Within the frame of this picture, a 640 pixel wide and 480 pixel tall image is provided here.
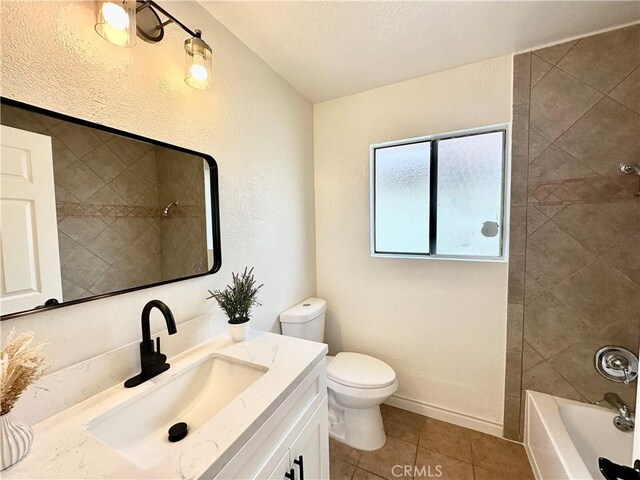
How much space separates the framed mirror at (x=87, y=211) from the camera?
0.70m

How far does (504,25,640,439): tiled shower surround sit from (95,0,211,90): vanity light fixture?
1.71 meters

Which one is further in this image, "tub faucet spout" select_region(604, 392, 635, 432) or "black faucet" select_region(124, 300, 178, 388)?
"tub faucet spout" select_region(604, 392, 635, 432)

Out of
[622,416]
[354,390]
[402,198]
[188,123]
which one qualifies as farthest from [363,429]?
[188,123]

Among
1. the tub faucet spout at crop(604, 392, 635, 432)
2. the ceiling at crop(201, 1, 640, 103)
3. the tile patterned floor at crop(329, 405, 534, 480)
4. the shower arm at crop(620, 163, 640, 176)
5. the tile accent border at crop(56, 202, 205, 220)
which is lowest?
the tile patterned floor at crop(329, 405, 534, 480)

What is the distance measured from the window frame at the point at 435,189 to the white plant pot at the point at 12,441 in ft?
5.86

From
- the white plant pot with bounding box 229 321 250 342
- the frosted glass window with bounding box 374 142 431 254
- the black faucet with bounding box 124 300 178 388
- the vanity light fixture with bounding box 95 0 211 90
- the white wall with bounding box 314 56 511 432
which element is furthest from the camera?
the frosted glass window with bounding box 374 142 431 254

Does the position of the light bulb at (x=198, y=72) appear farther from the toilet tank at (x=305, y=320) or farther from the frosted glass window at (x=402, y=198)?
the toilet tank at (x=305, y=320)

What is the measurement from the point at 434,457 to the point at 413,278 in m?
1.07

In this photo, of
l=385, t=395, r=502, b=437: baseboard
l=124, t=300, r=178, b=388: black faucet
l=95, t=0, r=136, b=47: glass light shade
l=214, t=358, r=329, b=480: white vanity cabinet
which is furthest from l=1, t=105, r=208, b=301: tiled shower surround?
l=385, t=395, r=502, b=437: baseboard

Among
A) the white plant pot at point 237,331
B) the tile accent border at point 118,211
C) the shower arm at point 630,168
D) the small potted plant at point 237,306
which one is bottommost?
the white plant pot at point 237,331

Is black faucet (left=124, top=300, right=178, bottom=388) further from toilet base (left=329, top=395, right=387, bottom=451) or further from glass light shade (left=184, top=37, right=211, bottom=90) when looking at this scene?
toilet base (left=329, top=395, right=387, bottom=451)

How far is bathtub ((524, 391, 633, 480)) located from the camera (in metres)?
1.25

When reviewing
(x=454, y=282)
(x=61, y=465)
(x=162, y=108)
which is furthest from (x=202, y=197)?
(x=454, y=282)

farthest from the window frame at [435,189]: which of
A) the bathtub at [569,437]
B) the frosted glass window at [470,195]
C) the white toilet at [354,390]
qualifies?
the bathtub at [569,437]
